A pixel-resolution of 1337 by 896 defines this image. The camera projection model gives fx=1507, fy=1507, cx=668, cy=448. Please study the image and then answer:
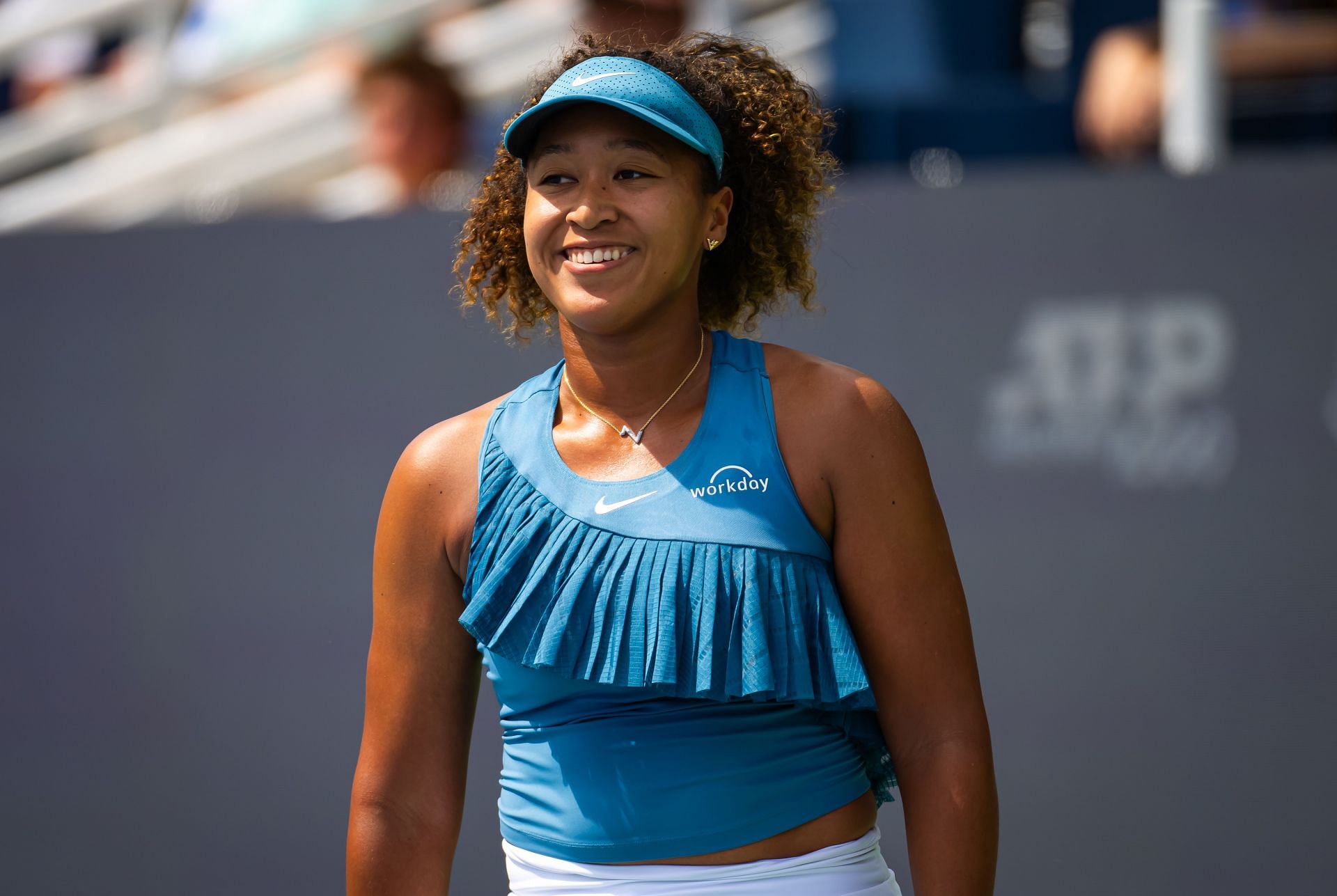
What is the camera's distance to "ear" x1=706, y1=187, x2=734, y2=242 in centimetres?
186

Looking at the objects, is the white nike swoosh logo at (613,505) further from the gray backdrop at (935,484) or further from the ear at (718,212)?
the gray backdrop at (935,484)

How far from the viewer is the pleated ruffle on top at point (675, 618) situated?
1.68 metres

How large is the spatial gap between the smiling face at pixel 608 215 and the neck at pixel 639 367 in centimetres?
4

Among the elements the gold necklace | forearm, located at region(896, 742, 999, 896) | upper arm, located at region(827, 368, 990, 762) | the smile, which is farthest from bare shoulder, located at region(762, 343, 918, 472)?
forearm, located at region(896, 742, 999, 896)

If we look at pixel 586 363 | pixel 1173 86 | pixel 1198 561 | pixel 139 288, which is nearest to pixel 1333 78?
pixel 1173 86

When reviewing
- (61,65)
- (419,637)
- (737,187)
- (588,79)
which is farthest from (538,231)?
(61,65)

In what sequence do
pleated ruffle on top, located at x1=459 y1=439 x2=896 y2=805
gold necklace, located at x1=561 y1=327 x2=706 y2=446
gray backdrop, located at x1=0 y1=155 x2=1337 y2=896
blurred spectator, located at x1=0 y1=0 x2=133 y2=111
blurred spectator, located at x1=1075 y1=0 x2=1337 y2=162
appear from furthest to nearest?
blurred spectator, located at x1=0 y1=0 x2=133 y2=111
blurred spectator, located at x1=1075 y1=0 x2=1337 y2=162
gray backdrop, located at x1=0 y1=155 x2=1337 y2=896
gold necklace, located at x1=561 y1=327 x2=706 y2=446
pleated ruffle on top, located at x1=459 y1=439 x2=896 y2=805

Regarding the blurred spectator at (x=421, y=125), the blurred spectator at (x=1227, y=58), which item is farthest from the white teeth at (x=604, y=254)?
the blurred spectator at (x=1227, y=58)

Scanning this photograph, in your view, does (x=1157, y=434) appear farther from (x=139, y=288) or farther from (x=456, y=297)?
(x=139, y=288)

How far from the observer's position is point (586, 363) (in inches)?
73.4

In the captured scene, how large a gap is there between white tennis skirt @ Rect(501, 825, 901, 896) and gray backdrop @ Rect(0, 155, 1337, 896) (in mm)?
2001

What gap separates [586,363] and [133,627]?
2726 millimetres

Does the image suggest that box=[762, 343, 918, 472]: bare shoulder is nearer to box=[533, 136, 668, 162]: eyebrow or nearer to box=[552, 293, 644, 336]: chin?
box=[552, 293, 644, 336]: chin

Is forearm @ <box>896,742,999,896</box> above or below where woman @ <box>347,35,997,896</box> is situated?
below
